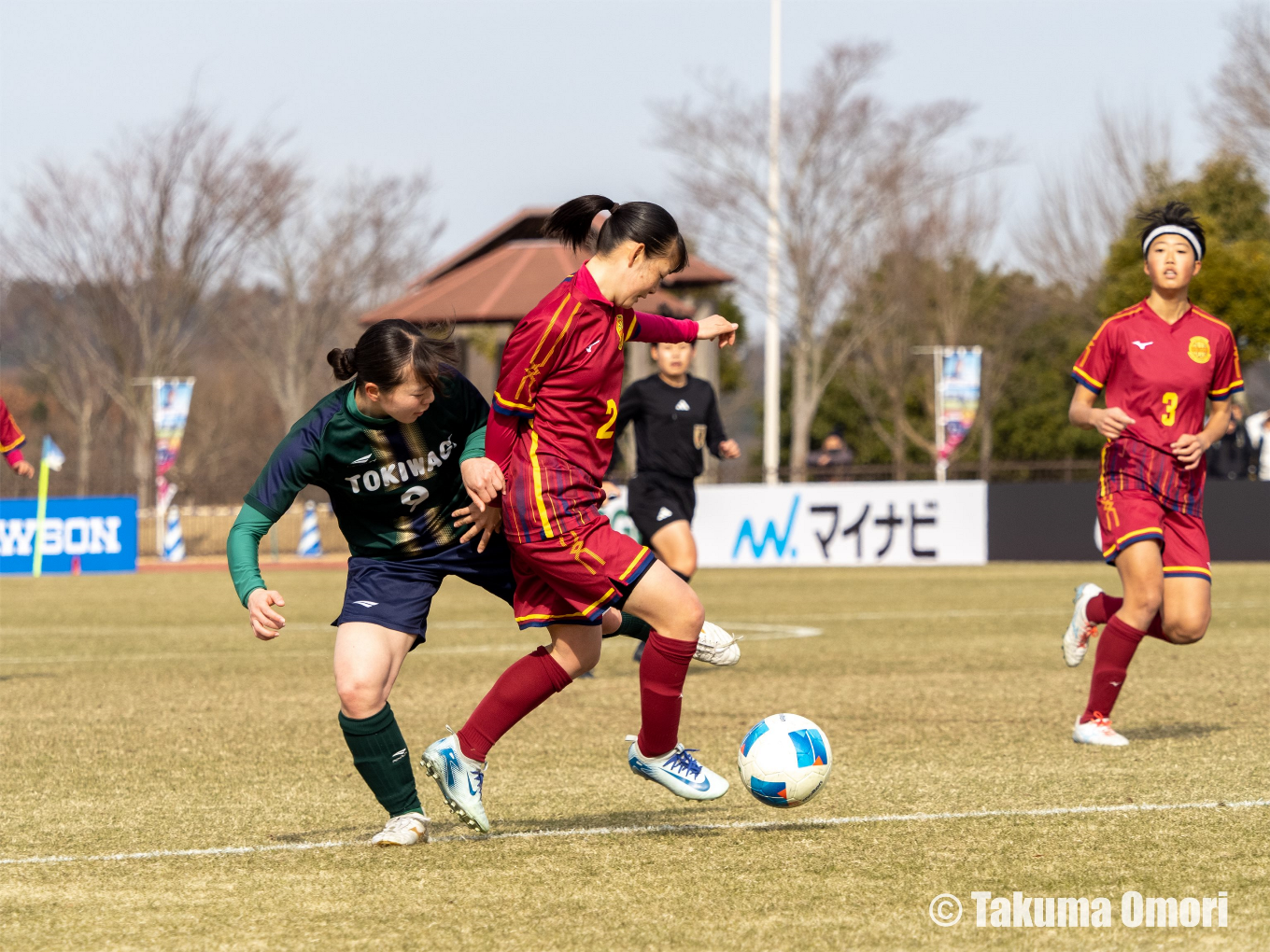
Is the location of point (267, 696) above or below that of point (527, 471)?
below

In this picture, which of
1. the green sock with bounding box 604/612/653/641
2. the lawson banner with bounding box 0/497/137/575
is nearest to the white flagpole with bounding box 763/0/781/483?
the lawson banner with bounding box 0/497/137/575

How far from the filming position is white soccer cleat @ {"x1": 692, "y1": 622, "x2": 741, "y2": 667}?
503 centimetres

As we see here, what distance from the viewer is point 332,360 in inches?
181

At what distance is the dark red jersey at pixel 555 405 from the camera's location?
4.62 meters

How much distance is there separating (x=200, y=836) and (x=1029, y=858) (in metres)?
2.43

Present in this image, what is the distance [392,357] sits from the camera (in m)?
4.47

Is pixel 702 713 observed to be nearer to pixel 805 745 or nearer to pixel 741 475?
pixel 805 745

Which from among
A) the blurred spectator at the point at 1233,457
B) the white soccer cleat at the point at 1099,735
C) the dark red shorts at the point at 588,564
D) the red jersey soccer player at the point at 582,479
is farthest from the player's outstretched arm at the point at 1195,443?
the blurred spectator at the point at 1233,457

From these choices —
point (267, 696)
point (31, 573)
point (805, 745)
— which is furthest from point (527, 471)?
point (31, 573)

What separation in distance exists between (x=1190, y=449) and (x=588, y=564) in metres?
3.02

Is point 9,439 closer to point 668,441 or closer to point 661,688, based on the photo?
point 668,441

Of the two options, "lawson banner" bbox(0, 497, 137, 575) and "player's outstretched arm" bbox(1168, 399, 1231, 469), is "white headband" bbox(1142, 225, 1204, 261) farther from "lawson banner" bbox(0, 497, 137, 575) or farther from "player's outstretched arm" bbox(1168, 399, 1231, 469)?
"lawson banner" bbox(0, 497, 137, 575)

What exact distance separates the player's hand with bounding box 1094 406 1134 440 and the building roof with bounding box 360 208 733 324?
25792 mm

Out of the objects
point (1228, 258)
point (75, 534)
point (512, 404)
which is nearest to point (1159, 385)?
point (512, 404)
